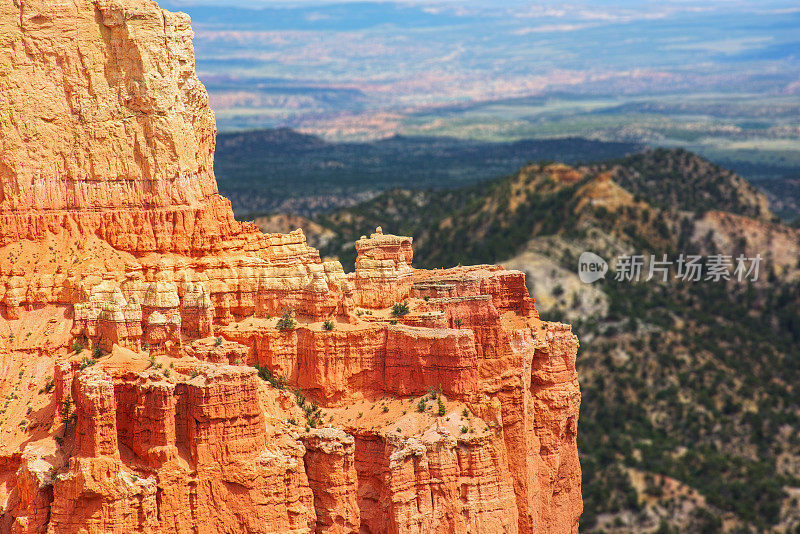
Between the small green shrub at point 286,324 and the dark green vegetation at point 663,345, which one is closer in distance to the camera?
the small green shrub at point 286,324

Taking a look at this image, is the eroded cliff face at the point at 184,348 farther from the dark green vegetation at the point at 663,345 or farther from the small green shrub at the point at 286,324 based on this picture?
the dark green vegetation at the point at 663,345

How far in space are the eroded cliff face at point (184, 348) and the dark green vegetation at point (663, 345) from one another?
36619 mm

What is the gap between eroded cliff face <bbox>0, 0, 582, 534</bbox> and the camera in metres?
57.9

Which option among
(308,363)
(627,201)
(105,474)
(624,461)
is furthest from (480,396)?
(627,201)

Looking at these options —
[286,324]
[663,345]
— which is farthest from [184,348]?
[663,345]

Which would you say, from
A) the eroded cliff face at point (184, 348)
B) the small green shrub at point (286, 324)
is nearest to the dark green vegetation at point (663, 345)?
the eroded cliff face at point (184, 348)

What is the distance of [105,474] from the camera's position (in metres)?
56.1

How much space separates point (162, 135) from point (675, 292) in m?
106

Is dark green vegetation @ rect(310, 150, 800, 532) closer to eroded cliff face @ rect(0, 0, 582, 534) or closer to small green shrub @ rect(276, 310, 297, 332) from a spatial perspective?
eroded cliff face @ rect(0, 0, 582, 534)

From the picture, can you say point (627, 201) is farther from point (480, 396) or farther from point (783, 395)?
point (480, 396)

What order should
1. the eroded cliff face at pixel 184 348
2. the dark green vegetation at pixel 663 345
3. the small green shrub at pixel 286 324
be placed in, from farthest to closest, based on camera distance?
the dark green vegetation at pixel 663 345 → the small green shrub at pixel 286 324 → the eroded cliff face at pixel 184 348

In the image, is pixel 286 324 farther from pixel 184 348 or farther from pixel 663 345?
pixel 663 345

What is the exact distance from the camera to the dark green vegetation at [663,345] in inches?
4993

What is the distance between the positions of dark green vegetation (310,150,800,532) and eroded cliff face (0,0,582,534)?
36.6 m
